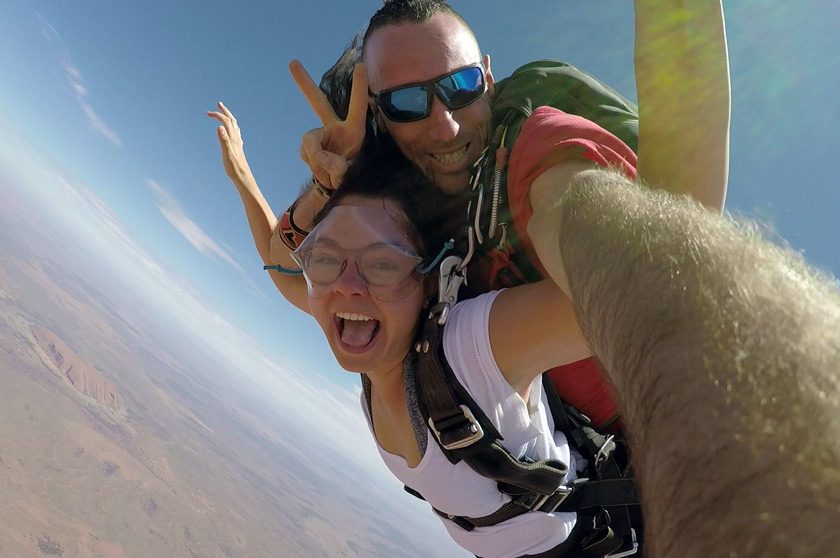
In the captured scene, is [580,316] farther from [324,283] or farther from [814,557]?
[324,283]

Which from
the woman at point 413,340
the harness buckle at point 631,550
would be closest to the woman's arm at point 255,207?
the woman at point 413,340

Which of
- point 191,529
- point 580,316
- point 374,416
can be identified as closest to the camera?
point 580,316

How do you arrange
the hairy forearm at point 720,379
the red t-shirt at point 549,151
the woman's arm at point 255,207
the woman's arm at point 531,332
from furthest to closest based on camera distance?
the woman's arm at point 255,207, the woman's arm at point 531,332, the red t-shirt at point 549,151, the hairy forearm at point 720,379

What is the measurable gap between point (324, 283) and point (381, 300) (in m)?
0.29

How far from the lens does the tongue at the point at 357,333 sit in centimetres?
178

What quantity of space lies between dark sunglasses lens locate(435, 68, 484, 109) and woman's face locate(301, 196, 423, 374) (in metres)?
0.51

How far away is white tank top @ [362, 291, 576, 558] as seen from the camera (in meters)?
1.47

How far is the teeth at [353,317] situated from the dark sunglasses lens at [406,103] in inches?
33.1

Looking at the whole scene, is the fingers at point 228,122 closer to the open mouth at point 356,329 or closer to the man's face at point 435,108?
the man's face at point 435,108

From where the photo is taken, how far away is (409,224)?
1.89m

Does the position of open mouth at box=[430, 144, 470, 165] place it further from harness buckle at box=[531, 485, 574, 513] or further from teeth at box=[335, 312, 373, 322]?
harness buckle at box=[531, 485, 574, 513]

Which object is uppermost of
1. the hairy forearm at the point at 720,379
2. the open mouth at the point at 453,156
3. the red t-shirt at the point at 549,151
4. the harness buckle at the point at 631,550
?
the open mouth at the point at 453,156

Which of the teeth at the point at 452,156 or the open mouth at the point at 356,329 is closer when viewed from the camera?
the open mouth at the point at 356,329

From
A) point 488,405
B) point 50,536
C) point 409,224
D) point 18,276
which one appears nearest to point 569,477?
point 488,405
